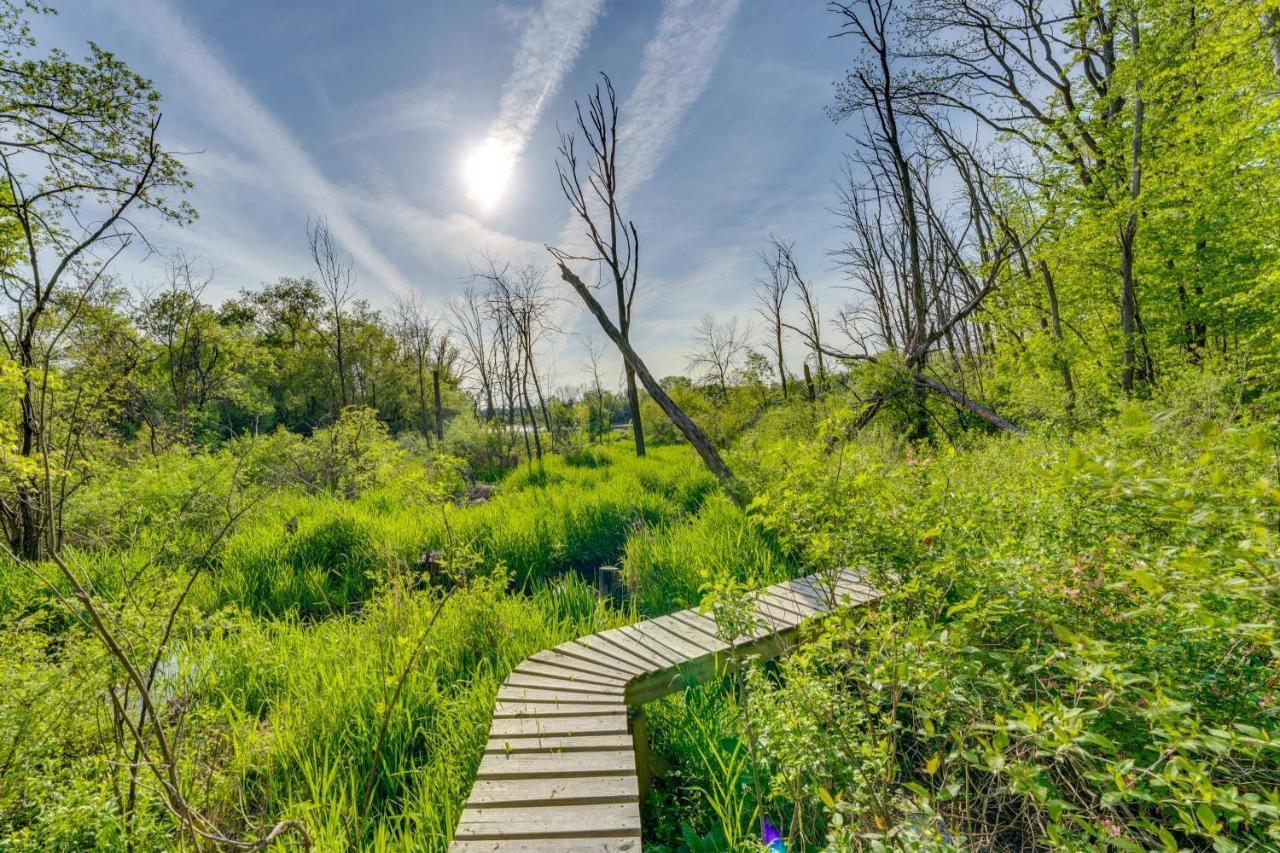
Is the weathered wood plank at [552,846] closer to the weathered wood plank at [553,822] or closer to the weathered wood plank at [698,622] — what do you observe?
the weathered wood plank at [553,822]

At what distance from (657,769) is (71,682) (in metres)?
2.88

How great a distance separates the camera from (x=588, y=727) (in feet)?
8.11

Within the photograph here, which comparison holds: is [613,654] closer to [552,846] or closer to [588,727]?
[588,727]

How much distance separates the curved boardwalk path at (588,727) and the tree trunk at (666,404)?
253 cm

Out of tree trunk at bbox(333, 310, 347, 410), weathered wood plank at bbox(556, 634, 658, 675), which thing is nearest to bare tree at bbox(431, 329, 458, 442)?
tree trunk at bbox(333, 310, 347, 410)

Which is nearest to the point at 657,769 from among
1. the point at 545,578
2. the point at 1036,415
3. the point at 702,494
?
the point at 545,578

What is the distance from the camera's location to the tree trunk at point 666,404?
6323mm

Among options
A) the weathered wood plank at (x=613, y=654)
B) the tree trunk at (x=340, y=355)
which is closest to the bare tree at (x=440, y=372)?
the tree trunk at (x=340, y=355)

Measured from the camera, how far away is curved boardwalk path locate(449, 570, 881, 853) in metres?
1.89

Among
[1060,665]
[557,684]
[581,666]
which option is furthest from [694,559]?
[1060,665]

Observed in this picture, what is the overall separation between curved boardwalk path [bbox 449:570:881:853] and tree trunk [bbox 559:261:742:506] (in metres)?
2.53

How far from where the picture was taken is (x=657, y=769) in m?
2.78

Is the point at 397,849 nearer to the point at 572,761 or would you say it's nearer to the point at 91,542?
the point at 572,761

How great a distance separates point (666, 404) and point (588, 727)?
456cm
